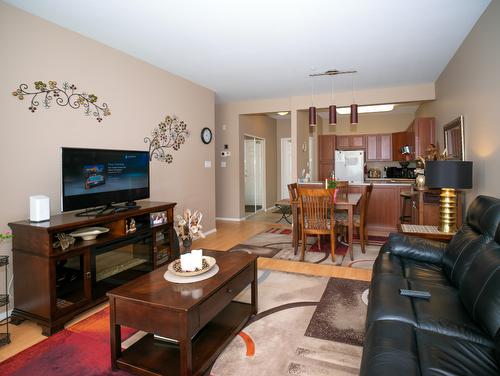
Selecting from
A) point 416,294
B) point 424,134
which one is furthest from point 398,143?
point 416,294

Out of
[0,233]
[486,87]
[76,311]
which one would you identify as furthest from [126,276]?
[486,87]

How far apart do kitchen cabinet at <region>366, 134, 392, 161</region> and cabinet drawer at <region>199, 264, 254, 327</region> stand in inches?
269

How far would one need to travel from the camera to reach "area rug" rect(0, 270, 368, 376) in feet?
6.15

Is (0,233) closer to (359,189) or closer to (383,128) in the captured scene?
(359,189)

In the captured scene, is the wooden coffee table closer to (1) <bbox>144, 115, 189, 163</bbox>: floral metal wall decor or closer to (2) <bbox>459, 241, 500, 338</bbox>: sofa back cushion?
(2) <bbox>459, 241, 500, 338</bbox>: sofa back cushion

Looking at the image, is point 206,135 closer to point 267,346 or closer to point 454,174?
point 454,174

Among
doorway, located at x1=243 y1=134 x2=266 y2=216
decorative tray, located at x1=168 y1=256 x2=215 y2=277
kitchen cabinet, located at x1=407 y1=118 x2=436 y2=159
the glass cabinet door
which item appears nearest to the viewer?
decorative tray, located at x1=168 y1=256 x2=215 y2=277

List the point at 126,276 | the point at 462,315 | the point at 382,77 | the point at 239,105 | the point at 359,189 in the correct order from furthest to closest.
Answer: the point at 239,105 → the point at 359,189 → the point at 382,77 → the point at 126,276 → the point at 462,315

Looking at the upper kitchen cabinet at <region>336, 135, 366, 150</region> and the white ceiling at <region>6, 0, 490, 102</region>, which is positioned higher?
the white ceiling at <region>6, 0, 490, 102</region>

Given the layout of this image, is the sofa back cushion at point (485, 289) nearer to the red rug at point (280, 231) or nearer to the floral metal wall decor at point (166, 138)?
the floral metal wall decor at point (166, 138)

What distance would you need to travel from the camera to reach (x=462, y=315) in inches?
65.0

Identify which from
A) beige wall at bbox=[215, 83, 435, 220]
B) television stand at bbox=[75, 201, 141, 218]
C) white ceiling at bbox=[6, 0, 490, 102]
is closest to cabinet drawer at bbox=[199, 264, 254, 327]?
television stand at bbox=[75, 201, 141, 218]

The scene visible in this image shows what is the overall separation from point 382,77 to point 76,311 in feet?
16.5

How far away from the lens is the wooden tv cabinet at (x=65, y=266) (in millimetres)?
2342
